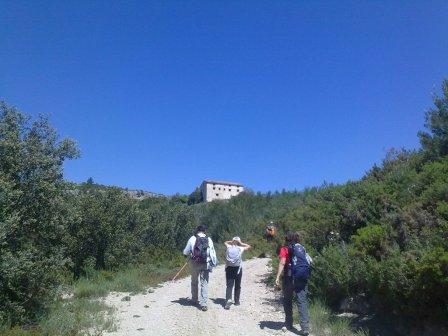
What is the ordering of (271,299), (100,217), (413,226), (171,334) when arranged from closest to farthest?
1. (171,334)
2. (413,226)
3. (271,299)
4. (100,217)

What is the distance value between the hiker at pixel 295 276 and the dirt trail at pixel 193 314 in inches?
19.3

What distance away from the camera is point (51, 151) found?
10867mm

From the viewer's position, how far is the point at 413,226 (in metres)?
9.86

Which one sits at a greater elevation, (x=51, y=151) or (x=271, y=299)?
(x=51, y=151)

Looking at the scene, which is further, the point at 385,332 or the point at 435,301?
the point at 385,332

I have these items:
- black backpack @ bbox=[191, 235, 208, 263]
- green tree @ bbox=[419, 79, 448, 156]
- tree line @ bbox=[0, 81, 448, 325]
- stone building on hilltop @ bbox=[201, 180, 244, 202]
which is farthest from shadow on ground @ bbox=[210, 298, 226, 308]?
stone building on hilltop @ bbox=[201, 180, 244, 202]

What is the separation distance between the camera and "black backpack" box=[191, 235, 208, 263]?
1048cm

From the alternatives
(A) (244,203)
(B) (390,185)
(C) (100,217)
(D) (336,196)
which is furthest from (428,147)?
(A) (244,203)

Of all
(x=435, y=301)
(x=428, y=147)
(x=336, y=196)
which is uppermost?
(x=428, y=147)

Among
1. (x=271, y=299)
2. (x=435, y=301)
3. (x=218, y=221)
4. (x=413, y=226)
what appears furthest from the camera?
(x=218, y=221)

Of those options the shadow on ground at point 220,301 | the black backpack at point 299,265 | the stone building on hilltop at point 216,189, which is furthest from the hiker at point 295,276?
the stone building on hilltop at point 216,189

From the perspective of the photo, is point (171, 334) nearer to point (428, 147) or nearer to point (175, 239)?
point (428, 147)

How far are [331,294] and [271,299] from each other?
2.08m

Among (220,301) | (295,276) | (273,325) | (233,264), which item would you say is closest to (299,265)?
(295,276)
